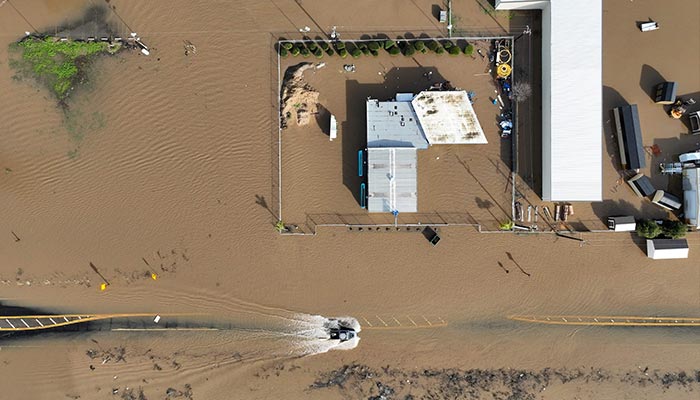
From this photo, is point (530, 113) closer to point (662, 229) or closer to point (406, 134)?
point (406, 134)

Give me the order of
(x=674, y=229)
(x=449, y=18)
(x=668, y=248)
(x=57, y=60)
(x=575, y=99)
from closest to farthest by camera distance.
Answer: (x=575, y=99) < (x=674, y=229) < (x=668, y=248) < (x=449, y=18) < (x=57, y=60)

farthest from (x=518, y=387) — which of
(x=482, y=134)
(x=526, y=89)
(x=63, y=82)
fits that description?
(x=63, y=82)

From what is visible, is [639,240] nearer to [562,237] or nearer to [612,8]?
[562,237]

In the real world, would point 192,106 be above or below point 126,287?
above

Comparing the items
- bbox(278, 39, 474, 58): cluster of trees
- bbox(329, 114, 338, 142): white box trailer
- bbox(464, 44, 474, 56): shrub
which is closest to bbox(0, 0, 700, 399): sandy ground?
bbox(278, 39, 474, 58): cluster of trees

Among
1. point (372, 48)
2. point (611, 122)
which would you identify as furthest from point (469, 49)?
point (611, 122)

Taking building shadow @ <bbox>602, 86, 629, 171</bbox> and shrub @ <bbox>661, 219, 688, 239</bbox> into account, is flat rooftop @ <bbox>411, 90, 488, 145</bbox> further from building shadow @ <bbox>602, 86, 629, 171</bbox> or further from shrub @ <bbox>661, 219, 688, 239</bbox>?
shrub @ <bbox>661, 219, 688, 239</bbox>
